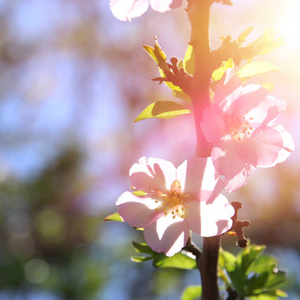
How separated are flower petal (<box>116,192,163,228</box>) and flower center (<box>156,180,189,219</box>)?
0.02 metres

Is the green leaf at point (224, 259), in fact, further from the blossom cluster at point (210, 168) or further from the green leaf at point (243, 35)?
the green leaf at point (243, 35)

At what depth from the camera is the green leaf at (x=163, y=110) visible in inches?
23.0

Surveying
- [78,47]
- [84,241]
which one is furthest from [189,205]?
[78,47]

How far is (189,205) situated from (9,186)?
4.85 metres

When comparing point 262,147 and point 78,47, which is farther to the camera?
point 78,47

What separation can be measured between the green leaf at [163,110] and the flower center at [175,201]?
0.11m

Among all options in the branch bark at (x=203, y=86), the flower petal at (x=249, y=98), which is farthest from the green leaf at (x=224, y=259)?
the flower petal at (x=249, y=98)

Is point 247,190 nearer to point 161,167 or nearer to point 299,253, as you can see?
point 299,253

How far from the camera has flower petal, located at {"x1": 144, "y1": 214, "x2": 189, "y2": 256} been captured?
0.55m

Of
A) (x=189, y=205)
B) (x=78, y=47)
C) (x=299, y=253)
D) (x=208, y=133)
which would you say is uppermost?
(x=78, y=47)

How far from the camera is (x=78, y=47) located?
6.05m

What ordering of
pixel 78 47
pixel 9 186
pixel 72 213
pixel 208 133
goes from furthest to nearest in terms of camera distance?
pixel 78 47, pixel 72 213, pixel 9 186, pixel 208 133

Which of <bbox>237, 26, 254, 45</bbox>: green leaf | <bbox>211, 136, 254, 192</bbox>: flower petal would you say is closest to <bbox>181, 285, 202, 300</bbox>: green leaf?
<bbox>211, 136, 254, 192</bbox>: flower petal

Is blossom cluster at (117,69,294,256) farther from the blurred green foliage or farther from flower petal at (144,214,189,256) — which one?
the blurred green foliage
